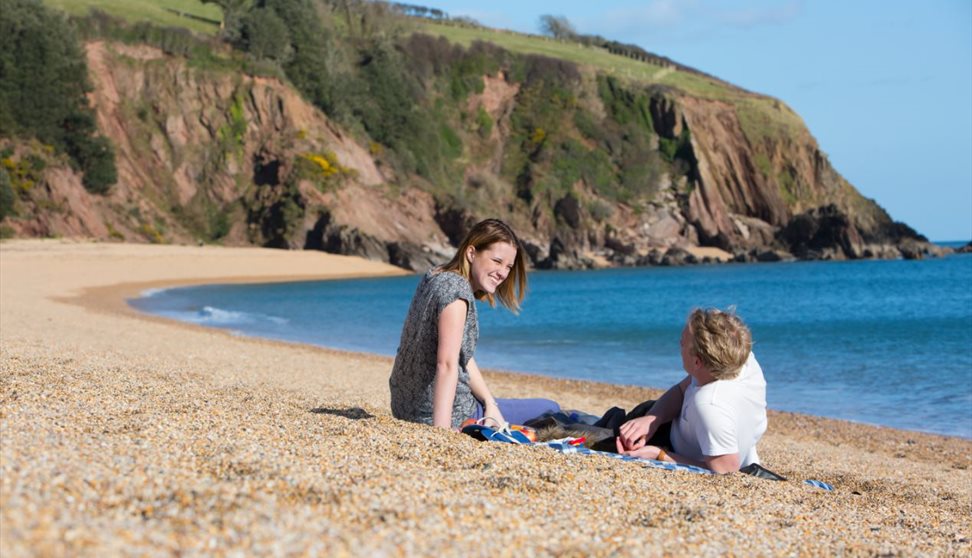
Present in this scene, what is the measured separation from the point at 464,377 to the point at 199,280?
35.4 m

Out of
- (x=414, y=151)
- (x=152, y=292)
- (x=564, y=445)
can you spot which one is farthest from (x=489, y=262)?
(x=414, y=151)

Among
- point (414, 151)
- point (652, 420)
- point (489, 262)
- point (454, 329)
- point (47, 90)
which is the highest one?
point (47, 90)

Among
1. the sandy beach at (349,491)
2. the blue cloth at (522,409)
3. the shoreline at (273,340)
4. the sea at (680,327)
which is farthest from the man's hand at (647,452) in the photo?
the shoreline at (273,340)

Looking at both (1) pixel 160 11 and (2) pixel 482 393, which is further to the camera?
(1) pixel 160 11

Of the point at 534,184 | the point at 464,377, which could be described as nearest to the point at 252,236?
the point at 534,184

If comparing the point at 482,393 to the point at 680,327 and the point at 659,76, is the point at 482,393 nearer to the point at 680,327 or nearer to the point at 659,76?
the point at 680,327

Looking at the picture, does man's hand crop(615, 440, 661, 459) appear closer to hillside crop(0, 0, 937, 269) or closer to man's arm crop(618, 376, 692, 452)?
man's arm crop(618, 376, 692, 452)

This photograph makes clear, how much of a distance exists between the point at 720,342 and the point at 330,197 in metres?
49.5

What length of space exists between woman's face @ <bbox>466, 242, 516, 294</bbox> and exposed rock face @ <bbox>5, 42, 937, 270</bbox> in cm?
4240

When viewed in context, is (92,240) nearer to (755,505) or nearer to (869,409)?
(869,409)

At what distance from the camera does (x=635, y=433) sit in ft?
16.6

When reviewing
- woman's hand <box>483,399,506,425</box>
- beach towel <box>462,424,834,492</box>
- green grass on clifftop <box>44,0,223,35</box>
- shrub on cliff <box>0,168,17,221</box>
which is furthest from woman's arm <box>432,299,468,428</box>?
green grass on clifftop <box>44,0,223,35</box>

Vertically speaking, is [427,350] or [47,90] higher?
[47,90]

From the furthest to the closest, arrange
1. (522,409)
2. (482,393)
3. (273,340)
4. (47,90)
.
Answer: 1. (47,90)
2. (273,340)
3. (522,409)
4. (482,393)
